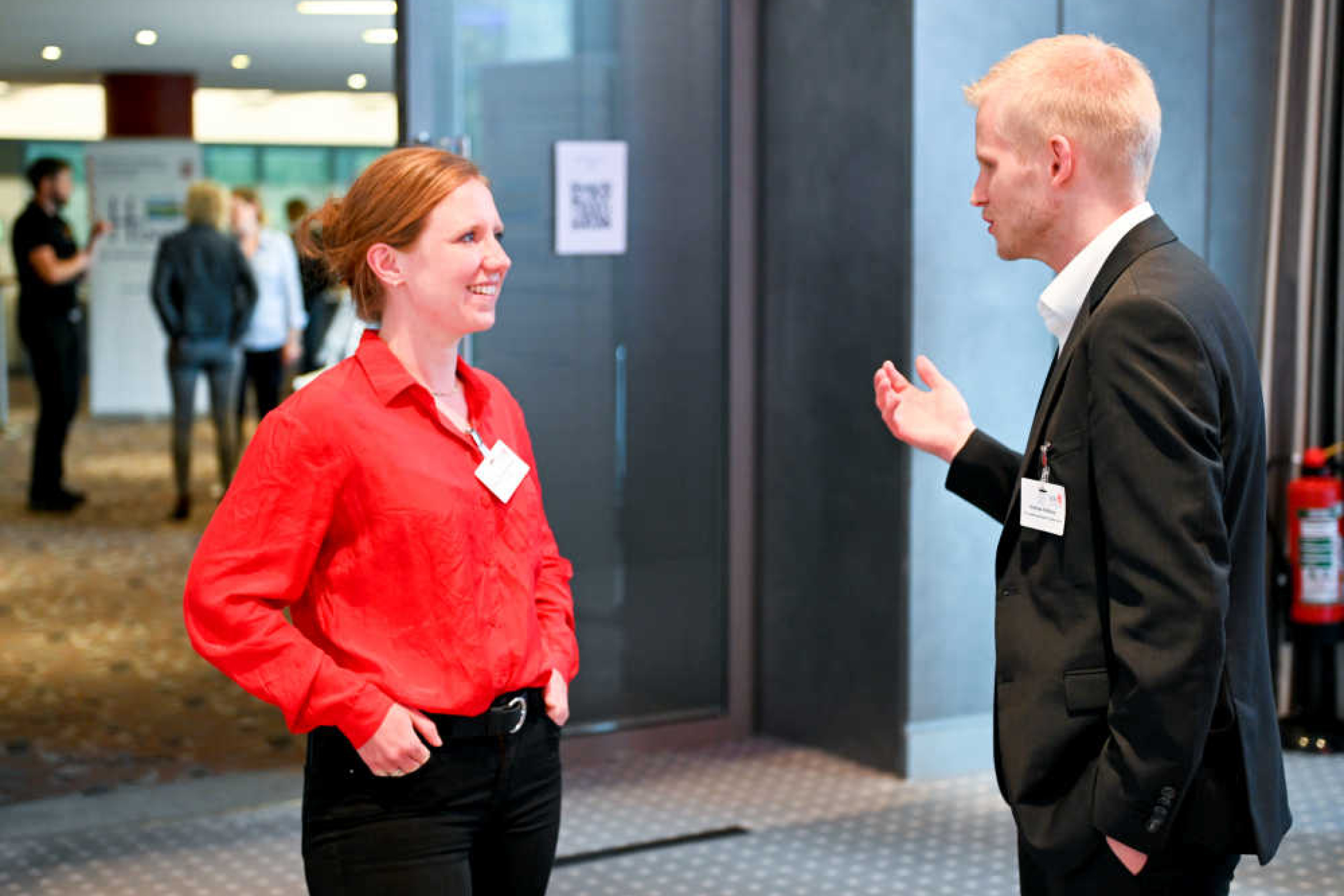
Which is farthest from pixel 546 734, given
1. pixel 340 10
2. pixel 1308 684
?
pixel 340 10

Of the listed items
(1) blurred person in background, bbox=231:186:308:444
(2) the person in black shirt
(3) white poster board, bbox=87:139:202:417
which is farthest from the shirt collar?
(3) white poster board, bbox=87:139:202:417

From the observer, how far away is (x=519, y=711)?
6.63 ft

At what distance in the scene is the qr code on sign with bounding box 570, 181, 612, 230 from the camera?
4.63 m

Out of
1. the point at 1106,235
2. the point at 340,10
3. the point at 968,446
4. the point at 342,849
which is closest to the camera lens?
the point at 1106,235

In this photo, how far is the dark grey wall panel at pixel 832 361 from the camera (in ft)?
14.9

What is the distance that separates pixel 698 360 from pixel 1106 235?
10.2 ft

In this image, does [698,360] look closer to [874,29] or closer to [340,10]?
[874,29]

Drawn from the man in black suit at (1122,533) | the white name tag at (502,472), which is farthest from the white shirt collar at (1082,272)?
the white name tag at (502,472)

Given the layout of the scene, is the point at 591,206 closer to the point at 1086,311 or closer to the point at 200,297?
the point at 1086,311

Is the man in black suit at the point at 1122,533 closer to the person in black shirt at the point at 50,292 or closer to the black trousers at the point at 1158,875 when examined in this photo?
the black trousers at the point at 1158,875

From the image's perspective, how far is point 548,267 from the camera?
4625mm

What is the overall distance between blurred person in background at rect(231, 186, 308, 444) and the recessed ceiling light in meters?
1.51

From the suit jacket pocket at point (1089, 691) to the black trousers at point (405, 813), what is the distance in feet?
2.25

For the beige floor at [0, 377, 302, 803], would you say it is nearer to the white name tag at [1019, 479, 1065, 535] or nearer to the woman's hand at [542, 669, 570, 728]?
the woman's hand at [542, 669, 570, 728]
